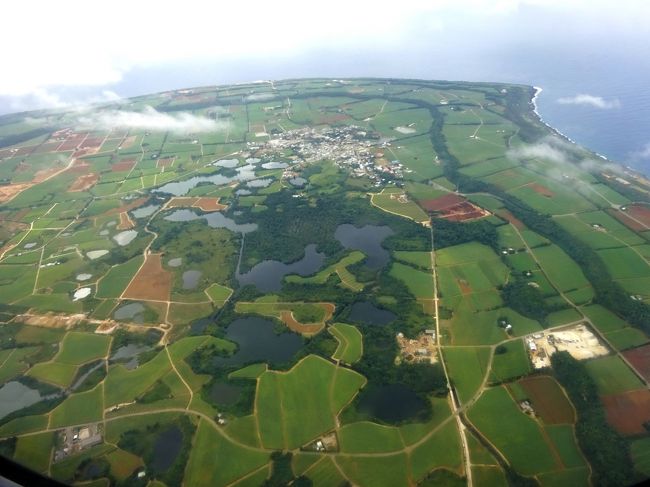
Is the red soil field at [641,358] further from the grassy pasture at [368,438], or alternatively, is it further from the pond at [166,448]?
the pond at [166,448]

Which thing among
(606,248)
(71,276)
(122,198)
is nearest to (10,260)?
(71,276)

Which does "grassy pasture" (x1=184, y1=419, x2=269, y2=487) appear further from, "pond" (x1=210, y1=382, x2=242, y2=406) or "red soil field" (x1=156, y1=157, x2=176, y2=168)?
"red soil field" (x1=156, y1=157, x2=176, y2=168)

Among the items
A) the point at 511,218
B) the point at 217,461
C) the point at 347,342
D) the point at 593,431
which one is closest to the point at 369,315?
the point at 347,342

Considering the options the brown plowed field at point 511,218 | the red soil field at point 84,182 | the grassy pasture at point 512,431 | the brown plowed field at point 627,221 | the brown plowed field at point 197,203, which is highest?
the brown plowed field at point 627,221

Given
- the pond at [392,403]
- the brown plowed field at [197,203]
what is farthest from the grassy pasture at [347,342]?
the brown plowed field at [197,203]

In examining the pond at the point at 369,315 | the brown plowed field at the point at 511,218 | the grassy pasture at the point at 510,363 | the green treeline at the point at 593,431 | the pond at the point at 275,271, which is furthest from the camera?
the brown plowed field at the point at 511,218

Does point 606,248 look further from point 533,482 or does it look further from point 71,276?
point 71,276
